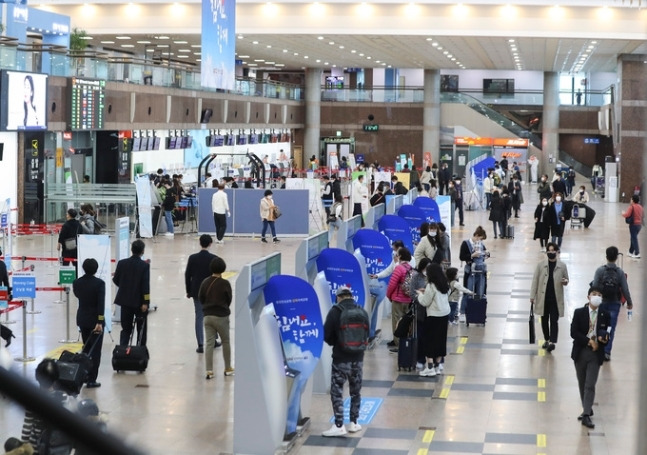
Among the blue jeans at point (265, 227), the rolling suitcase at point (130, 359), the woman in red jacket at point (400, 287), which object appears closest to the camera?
the rolling suitcase at point (130, 359)

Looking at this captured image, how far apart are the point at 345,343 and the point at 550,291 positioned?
5.03 meters

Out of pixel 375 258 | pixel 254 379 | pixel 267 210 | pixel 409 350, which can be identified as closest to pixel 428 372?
pixel 409 350

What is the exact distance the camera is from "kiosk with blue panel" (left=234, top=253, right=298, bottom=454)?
8828 mm

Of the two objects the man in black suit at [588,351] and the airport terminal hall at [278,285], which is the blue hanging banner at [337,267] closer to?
the airport terminal hall at [278,285]

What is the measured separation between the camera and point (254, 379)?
8.83 meters

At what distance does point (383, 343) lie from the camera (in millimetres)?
14320

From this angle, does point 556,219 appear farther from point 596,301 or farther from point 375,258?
point 596,301

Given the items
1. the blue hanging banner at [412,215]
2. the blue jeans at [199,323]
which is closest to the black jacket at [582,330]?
the blue jeans at [199,323]

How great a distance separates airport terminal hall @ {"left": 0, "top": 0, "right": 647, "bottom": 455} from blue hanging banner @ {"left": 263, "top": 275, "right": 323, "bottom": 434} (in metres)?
0.02

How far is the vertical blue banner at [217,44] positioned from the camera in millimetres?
25031

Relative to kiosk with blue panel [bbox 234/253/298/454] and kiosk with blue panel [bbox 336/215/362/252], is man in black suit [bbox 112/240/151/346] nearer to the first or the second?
kiosk with blue panel [bbox 234/253/298/454]

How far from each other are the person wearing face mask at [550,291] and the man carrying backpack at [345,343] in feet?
15.3

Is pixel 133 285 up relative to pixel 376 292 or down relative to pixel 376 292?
up

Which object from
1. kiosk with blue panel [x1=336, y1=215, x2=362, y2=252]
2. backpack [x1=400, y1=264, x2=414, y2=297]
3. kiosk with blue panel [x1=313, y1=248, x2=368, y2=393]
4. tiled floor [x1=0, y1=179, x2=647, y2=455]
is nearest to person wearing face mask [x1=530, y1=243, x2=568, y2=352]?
tiled floor [x1=0, y1=179, x2=647, y2=455]
